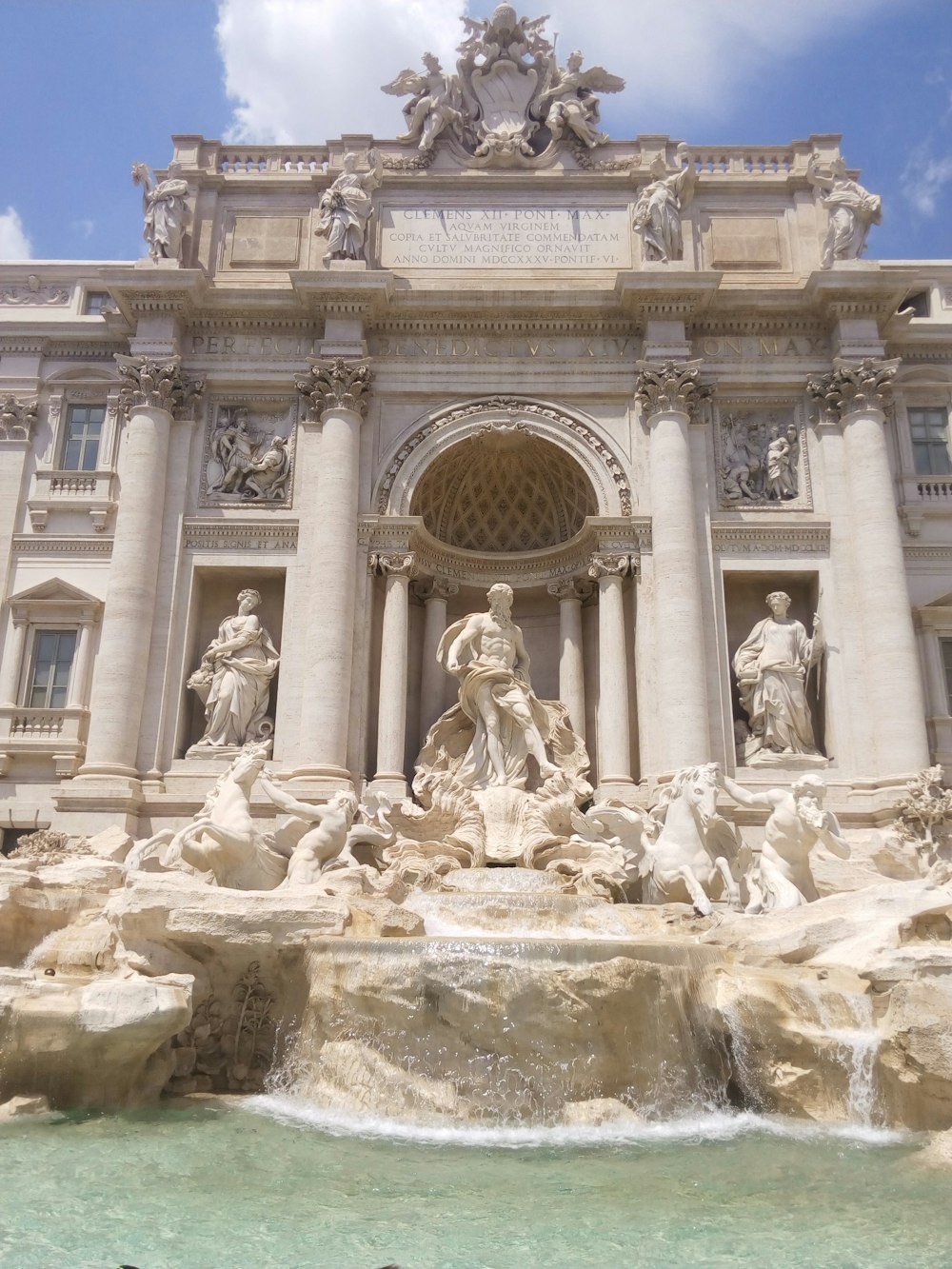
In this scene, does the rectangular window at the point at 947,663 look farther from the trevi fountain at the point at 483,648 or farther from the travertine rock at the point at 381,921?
the travertine rock at the point at 381,921

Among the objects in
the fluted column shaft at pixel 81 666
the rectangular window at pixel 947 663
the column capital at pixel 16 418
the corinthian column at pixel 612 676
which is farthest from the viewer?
the column capital at pixel 16 418

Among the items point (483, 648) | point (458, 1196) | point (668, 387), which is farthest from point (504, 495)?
point (458, 1196)

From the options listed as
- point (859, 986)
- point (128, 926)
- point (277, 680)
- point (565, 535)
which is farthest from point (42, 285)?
point (859, 986)

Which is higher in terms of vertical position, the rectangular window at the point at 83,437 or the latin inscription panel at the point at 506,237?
the latin inscription panel at the point at 506,237

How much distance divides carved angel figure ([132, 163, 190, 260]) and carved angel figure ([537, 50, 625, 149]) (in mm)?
7804

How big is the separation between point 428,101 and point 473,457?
7.77m

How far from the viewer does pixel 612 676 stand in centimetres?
1817

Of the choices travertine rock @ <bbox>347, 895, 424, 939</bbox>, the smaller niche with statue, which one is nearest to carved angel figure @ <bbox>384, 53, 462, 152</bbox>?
the smaller niche with statue

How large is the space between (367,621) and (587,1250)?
13777mm

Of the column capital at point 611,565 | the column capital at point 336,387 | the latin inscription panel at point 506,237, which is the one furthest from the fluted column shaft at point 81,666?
the column capital at point 611,565

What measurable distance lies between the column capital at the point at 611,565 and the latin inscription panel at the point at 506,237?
247 inches

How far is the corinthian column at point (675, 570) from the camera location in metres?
17.2

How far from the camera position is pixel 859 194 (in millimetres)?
20078

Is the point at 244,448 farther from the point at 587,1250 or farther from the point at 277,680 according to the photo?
the point at 587,1250
